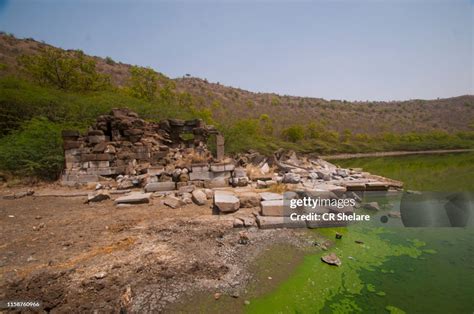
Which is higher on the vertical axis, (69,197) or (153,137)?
(153,137)

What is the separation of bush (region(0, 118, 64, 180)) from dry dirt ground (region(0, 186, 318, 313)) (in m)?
3.59

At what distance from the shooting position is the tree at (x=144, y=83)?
21.2 metres

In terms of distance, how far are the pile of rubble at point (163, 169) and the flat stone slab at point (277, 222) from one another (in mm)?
1490

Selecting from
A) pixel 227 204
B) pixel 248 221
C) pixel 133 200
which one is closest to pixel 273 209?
pixel 248 221

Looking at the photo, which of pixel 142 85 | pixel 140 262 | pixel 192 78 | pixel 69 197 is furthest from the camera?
pixel 192 78

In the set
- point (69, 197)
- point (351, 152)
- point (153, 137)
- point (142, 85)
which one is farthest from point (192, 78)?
point (69, 197)

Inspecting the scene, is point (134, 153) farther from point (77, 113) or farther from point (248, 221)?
point (248, 221)

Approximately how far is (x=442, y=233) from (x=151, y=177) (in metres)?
7.71

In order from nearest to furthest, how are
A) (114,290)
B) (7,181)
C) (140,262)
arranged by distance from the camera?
1. (114,290)
2. (140,262)
3. (7,181)

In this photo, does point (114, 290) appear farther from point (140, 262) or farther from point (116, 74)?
point (116, 74)

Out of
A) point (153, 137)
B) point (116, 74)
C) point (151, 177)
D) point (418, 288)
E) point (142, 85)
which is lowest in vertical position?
point (418, 288)

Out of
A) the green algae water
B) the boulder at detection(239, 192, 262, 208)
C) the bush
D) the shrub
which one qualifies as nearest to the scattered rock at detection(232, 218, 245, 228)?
the boulder at detection(239, 192, 262, 208)

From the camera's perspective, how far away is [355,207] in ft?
20.6

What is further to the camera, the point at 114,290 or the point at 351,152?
the point at 351,152
